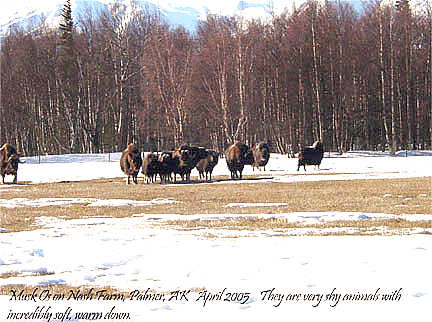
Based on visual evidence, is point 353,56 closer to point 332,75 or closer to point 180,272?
point 332,75

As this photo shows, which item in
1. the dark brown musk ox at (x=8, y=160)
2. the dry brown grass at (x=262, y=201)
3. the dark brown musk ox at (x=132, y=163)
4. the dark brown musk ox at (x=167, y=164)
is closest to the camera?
the dry brown grass at (x=262, y=201)

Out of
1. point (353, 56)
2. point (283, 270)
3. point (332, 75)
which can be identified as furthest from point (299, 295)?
point (353, 56)

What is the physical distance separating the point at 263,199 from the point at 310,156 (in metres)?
17.7

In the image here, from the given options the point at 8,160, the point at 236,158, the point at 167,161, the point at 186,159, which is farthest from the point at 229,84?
the point at 8,160

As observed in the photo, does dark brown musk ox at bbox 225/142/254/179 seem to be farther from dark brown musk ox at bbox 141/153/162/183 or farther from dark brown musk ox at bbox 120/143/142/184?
dark brown musk ox at bbox 120/143/142/184

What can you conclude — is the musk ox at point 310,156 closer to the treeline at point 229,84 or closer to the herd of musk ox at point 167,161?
the herd of musk ox at point 167,161

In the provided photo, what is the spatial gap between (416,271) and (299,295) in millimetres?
1879

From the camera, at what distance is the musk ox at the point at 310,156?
36.0 m

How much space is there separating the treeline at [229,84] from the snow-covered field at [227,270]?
37091 millimetres

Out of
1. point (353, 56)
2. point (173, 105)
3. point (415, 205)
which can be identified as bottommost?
point (415, 205)

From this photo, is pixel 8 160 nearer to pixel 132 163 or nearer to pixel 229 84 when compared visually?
pixel 132 163

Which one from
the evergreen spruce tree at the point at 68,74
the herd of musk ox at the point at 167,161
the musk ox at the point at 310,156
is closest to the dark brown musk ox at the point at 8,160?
the herd of musk ox at the point at 167,161

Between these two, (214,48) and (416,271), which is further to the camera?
(214,48)

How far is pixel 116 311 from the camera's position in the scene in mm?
6203
